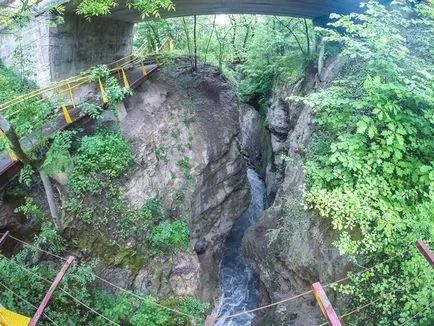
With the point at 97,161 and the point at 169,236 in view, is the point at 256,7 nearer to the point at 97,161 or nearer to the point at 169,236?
the point at 97,161

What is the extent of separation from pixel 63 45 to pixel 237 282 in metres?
11.6

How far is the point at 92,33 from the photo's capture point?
1359 centimetres

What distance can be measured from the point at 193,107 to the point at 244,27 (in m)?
14.0

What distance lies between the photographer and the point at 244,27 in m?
26.2

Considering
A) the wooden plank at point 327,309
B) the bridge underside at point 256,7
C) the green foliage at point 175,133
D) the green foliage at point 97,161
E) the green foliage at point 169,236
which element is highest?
the bridge underside at point 256,7

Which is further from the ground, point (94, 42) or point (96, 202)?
point (94, 42)

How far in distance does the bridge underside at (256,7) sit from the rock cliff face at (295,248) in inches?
93.4

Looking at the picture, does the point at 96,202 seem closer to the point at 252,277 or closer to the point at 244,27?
the point at 252,277

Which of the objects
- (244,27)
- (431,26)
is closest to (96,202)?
(431,26)

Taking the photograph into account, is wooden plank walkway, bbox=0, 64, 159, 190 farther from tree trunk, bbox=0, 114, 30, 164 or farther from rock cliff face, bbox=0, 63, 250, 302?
tree trunk, bbox=0, 114, 30, 164

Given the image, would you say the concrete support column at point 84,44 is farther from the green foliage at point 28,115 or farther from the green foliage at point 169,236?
the green foliage at point 169,236

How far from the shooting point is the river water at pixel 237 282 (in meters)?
12.8

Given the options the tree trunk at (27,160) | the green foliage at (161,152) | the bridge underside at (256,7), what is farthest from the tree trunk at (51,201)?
the bridge underside at (256,7)

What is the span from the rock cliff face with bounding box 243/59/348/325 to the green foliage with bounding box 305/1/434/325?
718mm
